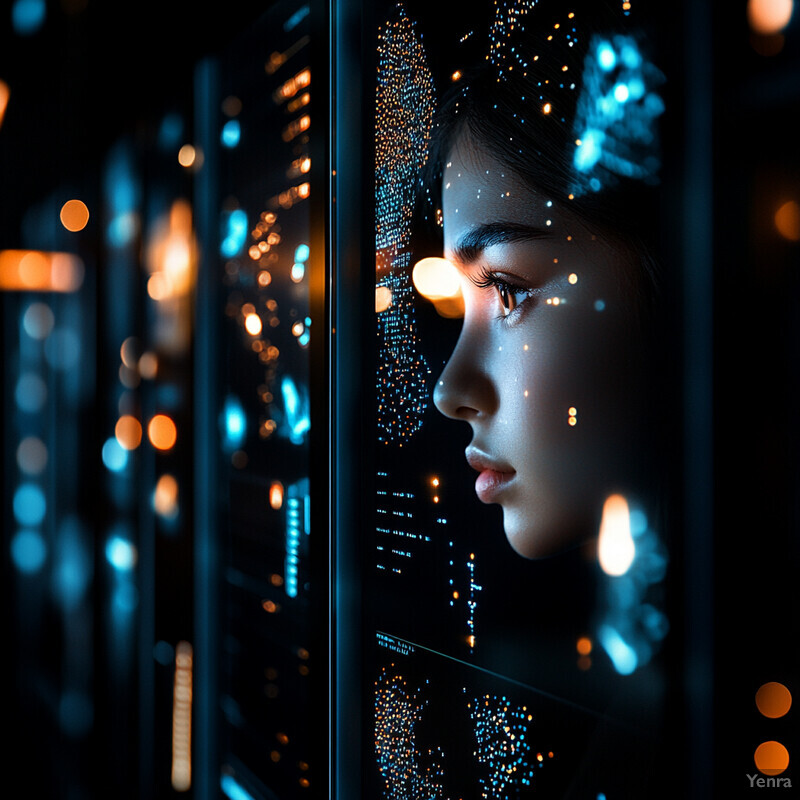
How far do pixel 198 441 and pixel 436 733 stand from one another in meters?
0.77

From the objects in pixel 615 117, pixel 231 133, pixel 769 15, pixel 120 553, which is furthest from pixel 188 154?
pixel 769 15

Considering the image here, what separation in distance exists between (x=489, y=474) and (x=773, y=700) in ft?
1.09

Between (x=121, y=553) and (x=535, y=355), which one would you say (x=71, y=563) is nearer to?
(x=121, y=553)

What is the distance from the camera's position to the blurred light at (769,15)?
41 centimetres

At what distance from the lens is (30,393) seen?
1113 mm

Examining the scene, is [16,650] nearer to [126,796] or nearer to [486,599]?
[126,796]


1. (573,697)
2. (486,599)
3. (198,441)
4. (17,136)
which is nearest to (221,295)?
(198,441)

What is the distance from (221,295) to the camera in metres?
1.25

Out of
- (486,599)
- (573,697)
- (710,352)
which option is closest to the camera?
(710,352)

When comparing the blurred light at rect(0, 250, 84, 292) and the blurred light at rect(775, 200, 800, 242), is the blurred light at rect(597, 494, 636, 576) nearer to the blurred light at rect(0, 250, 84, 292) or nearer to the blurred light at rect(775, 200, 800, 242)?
the blurred light at rect(775, 200, 800, 242)

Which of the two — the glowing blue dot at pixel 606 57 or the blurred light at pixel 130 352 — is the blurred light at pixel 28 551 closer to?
the blurred light at pixel 130 352

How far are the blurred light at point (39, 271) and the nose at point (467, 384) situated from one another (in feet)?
2.48

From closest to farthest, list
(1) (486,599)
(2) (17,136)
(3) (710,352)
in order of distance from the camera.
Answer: (3) (710,352) < (1) (486,599) < (2) (17,136)

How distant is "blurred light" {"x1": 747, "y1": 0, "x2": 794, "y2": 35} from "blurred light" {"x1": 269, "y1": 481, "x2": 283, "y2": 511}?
91 centimetres
